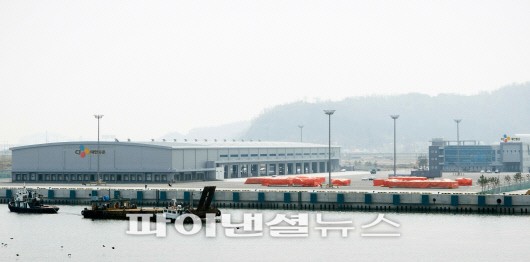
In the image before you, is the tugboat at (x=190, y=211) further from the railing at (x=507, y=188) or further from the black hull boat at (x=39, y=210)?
the railing at (x=507, y=188)

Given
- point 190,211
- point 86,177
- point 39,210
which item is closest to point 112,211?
point 190,211

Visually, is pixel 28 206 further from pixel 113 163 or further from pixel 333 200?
pixel 113 163

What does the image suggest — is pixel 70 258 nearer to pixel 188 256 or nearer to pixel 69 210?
pixel 188 256

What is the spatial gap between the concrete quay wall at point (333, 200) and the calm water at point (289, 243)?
21.5 feet

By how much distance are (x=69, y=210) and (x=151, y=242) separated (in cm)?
4069

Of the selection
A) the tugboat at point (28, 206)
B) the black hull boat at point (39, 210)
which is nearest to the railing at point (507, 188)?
the black hull boat at point (39, 210)

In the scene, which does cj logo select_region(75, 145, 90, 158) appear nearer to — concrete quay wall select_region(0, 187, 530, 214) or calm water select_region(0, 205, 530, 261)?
concrete quay wall select_region(0, 187, 530, 214)

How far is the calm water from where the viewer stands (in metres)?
85.9

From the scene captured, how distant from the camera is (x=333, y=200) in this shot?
131000 millimetres

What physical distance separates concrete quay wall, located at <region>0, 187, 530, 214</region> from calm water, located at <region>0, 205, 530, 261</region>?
6.56 m

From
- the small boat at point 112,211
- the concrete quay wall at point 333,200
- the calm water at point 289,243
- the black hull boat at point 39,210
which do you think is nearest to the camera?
the calm water at point 289,243

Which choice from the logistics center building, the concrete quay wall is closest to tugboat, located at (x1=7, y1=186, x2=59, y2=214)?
the concrete quay wall

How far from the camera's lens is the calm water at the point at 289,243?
85.9 m

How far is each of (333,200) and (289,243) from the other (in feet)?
123
